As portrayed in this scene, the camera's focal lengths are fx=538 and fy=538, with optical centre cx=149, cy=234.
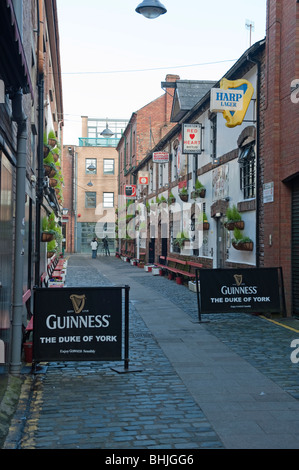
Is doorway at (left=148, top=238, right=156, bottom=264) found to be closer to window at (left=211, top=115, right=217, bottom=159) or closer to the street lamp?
window at (left=211, top=115, right=217, bottom=159)

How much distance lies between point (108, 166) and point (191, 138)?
1535 inches

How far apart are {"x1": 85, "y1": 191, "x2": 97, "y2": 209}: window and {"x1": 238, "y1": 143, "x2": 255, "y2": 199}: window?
42190 mm

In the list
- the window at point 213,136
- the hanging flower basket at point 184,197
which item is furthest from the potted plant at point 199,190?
the hanging flower basket at point 184,197

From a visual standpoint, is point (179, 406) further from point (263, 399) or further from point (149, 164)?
point (149, 164)

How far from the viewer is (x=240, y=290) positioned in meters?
11.2

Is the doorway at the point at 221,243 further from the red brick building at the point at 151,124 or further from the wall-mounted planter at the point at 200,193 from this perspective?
the red brick building at the point at 151,124

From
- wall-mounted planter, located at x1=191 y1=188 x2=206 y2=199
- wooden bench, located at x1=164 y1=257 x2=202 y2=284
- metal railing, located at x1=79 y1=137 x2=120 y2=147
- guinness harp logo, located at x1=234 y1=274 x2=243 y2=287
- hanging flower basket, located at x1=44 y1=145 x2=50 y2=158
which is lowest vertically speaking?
wooden bench, located at x1=164 y1=257 x2=202 y2=284

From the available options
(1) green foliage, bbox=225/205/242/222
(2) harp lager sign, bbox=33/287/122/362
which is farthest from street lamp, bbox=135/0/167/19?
(2) harp lager sign, bbox=33/287/122/362

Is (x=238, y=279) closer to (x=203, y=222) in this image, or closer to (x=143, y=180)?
(x=203, y=222)

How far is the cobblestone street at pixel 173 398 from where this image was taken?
15.5 ft

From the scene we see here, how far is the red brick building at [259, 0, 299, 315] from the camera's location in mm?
11695

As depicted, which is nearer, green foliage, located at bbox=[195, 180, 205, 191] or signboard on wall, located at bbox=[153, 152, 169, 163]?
green foliage, located at bbox=[195, 180, 205, 191]

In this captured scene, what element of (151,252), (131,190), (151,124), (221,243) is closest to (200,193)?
(221,243)

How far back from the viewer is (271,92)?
12453mm
